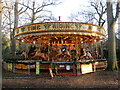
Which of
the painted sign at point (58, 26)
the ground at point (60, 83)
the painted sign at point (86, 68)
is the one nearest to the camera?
the ground at point (60, 83)

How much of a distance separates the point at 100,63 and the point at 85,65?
2.73 meters

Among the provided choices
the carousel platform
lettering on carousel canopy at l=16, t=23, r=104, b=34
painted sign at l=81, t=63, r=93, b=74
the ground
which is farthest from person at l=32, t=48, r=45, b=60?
painted sign at l=81, t=63, r=93, b=74

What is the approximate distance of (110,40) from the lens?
10789mm

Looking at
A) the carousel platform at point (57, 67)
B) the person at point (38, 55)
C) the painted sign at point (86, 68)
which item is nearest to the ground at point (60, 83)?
the carousel platform at point (57, 67)

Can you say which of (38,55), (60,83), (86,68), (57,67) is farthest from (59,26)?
(38,55)

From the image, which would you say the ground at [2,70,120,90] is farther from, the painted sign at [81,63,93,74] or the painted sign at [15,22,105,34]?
the painted sign at [15,22,105,34]

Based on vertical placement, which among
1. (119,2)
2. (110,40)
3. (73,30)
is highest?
(119,2)

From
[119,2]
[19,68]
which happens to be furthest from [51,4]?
[19,68]

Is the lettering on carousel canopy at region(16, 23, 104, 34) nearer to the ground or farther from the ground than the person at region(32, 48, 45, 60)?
farther from the ground

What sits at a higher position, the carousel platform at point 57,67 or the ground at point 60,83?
the carousel platform at point 57,67

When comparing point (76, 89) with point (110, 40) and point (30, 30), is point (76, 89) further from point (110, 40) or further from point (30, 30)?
point (110, 40)

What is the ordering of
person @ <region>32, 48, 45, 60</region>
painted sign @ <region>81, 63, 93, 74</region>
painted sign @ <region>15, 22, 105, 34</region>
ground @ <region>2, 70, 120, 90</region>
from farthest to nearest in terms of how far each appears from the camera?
1. person @ <region>32, 48, 45, 60</region>
2. painted sign @ <region>81, 63, 93, 74</region>
3. painted sign @ <region>15, 22, 105, 34</region>
4. ground @ <region>2, 70, 120, 90</region>

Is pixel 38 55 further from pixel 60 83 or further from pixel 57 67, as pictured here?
pixel 60 83

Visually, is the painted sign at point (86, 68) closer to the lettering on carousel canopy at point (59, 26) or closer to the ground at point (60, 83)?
the ground at point (60, 83)
